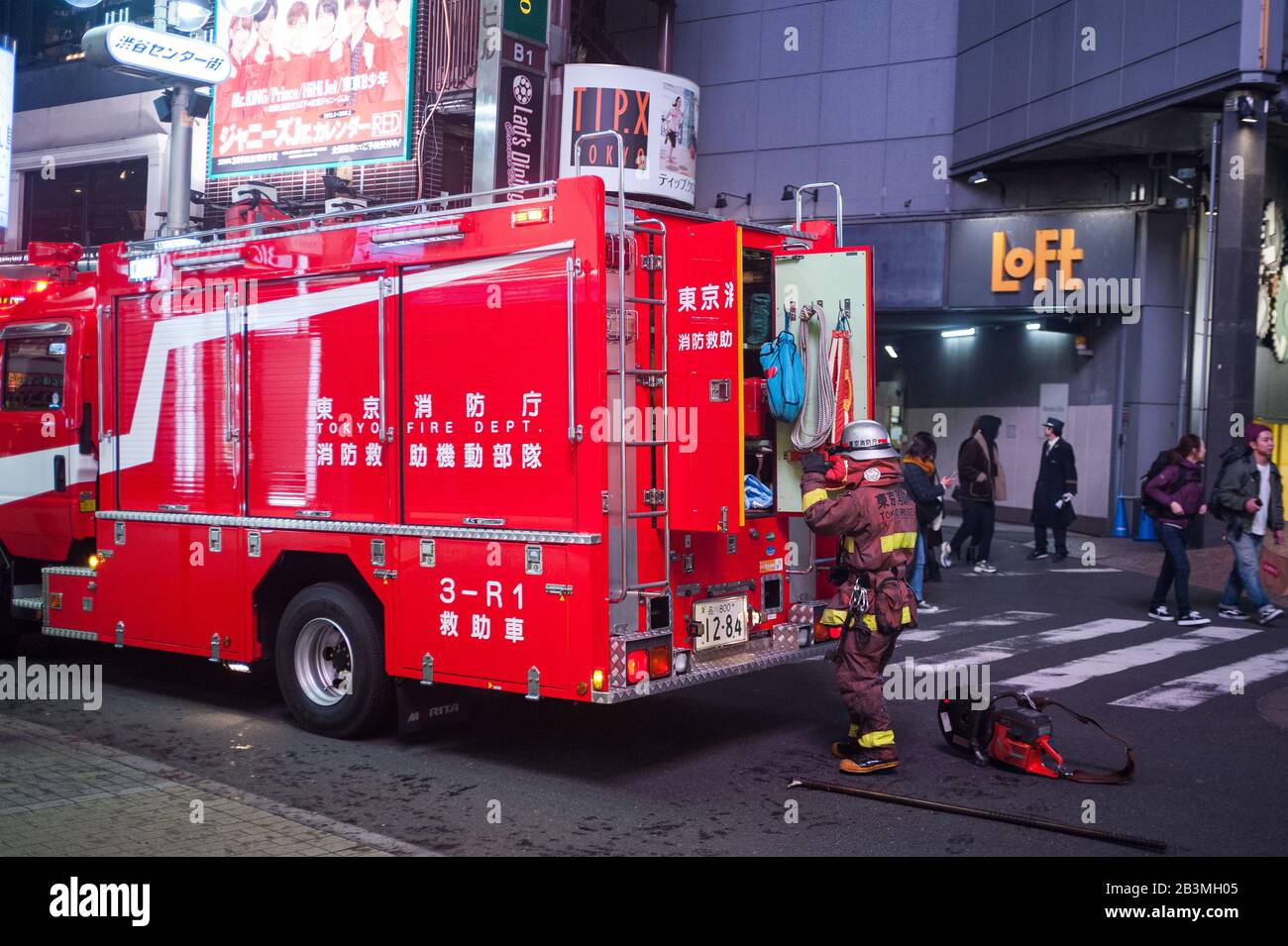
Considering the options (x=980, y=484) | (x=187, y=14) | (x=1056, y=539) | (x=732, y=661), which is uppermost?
(x=187, y=14)

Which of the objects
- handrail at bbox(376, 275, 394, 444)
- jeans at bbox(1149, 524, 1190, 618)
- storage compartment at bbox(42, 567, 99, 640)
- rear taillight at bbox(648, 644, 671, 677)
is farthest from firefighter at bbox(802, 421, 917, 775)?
jeans at bbox(1149, 524, 1190, 618)

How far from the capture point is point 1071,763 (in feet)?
26.0

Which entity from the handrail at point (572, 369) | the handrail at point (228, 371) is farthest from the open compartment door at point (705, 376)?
the handrail at point (228, 371)

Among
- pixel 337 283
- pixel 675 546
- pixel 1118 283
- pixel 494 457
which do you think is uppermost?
pixel 1118 283

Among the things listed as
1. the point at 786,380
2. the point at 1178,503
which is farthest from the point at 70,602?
the point at 1178,503

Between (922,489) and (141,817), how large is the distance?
9.57m

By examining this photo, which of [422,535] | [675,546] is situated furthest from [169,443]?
[675,546]

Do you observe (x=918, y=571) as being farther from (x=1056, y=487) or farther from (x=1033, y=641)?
(x=1056, y=487)

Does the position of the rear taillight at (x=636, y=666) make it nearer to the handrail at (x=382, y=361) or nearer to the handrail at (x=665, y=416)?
the handrail at (x=665, y=416)

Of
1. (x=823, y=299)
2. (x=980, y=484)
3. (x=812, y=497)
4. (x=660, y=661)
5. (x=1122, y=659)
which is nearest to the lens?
(x=660, y=661)

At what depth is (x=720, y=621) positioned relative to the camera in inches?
310

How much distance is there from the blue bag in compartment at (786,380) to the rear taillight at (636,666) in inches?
68.0
